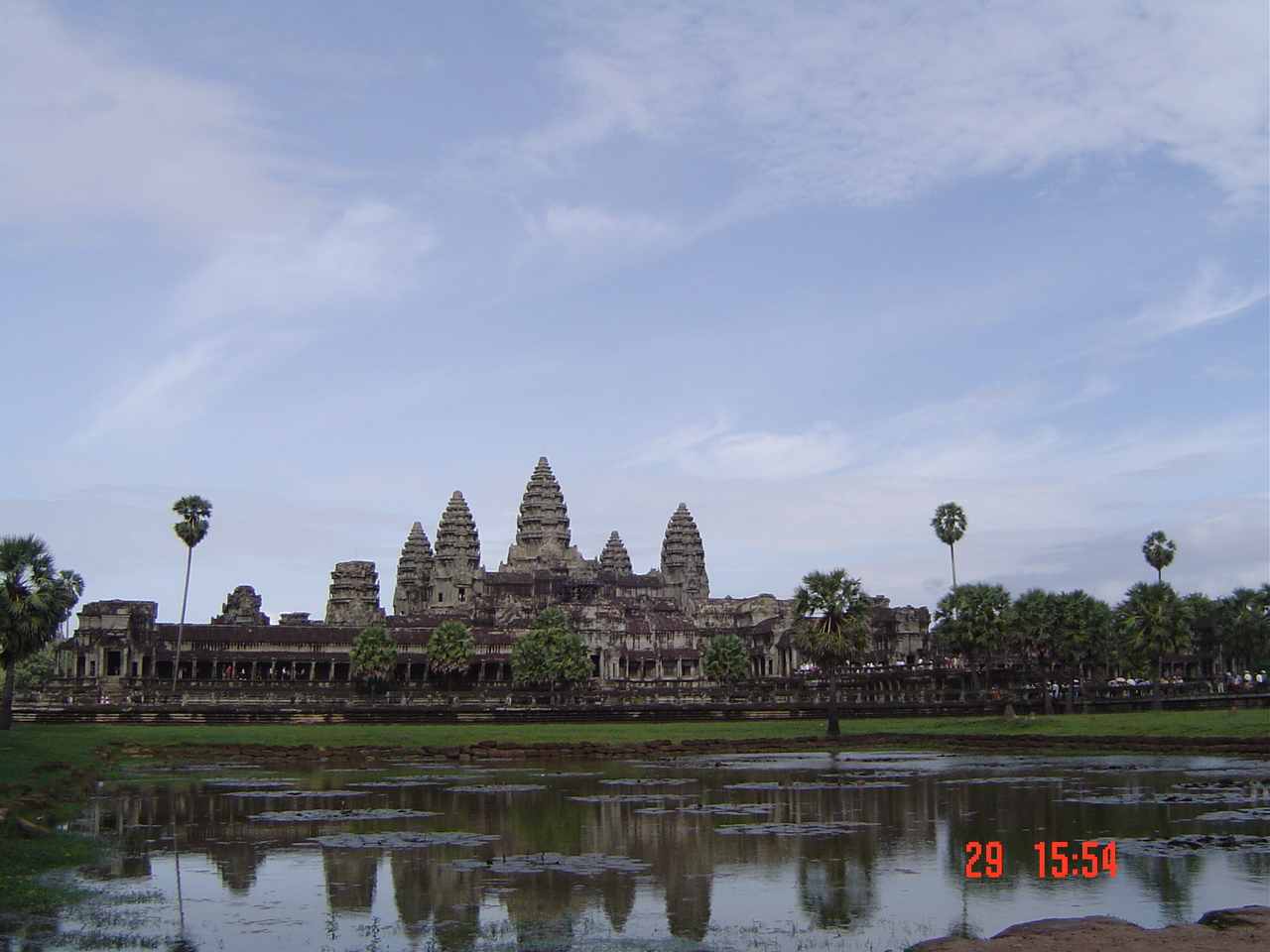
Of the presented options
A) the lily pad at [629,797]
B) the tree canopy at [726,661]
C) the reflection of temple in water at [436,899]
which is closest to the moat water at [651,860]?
the reflection of temple in water at [436,899]

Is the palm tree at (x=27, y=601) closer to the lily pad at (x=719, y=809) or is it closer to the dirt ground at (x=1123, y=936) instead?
the lily pad at (x=719, y=809)

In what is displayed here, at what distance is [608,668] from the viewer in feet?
517

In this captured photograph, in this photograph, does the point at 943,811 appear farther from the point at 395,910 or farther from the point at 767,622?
the point at 767,622

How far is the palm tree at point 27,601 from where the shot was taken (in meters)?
62.5

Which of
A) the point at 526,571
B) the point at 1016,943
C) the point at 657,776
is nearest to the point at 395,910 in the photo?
the point at 1016,943

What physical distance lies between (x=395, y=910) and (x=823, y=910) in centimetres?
716

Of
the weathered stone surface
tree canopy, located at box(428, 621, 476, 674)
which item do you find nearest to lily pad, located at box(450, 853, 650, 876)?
tree canopy, located at box(428, 621, 476, 674)

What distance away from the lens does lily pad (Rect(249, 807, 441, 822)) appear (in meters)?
34.4

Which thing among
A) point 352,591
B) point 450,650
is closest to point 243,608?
point 352,591

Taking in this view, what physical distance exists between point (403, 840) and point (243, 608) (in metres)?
153

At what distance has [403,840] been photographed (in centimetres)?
2962

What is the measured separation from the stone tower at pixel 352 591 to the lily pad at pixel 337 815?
499 feet

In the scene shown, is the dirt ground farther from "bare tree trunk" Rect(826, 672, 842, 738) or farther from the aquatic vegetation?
"bare tree trunk" Rect(826, 672, 842, 738)

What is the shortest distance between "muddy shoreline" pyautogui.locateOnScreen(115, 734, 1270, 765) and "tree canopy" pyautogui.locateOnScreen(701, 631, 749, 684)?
194 ft
